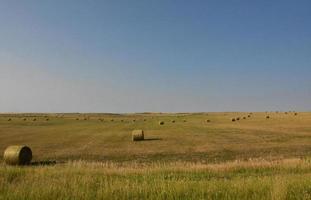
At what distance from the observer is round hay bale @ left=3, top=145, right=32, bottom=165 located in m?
27.6

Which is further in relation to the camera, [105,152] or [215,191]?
[105,152]

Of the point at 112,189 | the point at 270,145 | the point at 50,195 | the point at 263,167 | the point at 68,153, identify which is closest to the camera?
the point at 50,195

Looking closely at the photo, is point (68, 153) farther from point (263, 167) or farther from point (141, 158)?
point (263, 167)

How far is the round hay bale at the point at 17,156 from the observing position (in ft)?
90.7

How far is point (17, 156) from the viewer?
27.7 m

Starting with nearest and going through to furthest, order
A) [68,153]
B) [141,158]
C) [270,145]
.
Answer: [141,158]
[68,153]
[270,145]

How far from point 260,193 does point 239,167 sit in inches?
316

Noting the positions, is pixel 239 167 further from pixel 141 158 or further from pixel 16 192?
pixel 141 158

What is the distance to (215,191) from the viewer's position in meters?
9.80

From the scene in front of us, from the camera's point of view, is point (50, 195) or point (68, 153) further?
point (68, 153)

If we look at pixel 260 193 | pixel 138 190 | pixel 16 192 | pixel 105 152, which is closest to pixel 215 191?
pixel 260 193

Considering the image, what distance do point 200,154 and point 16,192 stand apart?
21.7 meters

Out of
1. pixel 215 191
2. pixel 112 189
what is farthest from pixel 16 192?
pixel 215 191

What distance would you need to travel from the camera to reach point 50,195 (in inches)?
365
